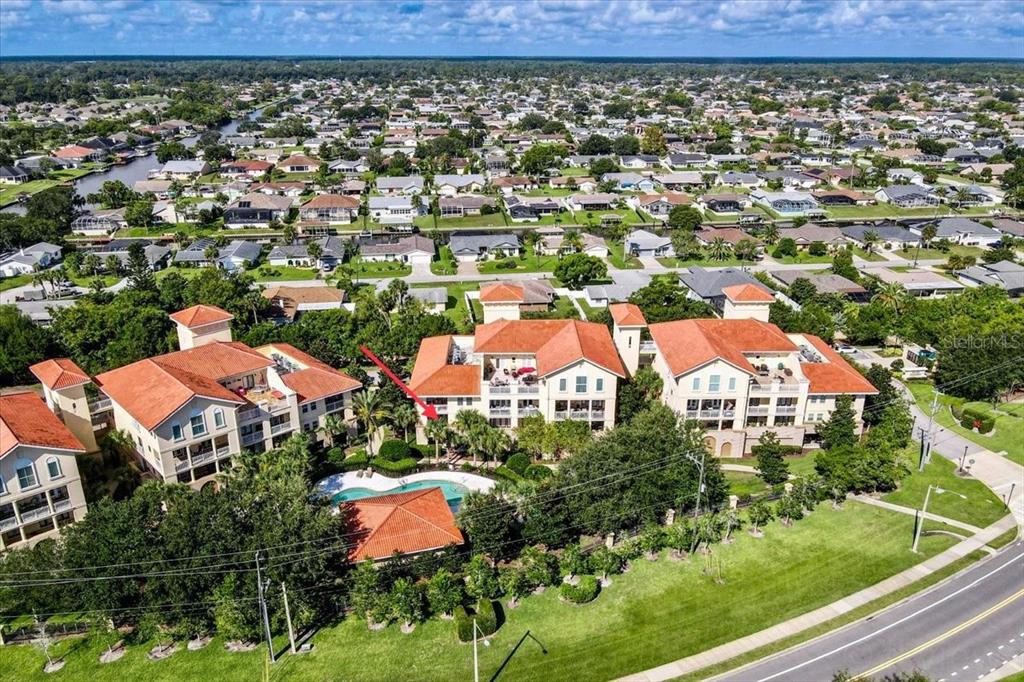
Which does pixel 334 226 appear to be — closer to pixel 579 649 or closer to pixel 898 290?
pixel 898 290

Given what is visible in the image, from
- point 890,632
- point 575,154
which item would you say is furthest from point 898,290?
point 575,154

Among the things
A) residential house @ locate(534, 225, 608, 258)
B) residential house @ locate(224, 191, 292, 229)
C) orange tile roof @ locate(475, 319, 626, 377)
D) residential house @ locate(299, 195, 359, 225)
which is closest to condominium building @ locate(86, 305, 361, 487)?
orange tile roof @ locate(475, 319, 626, 377)

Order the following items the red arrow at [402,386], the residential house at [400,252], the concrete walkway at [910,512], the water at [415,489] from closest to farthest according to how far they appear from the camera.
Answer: the concrete walkway at [910,512] < the water at [415,489] < the red arrow at [402,386] < the residential house at [400,252]

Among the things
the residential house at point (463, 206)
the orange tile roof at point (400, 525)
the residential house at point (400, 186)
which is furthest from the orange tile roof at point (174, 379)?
the residential house at point (400, 186)

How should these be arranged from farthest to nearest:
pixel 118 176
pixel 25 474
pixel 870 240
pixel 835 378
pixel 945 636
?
pixel 118 176 → pixel 870 240 → pixel 835 378 → pixel 25 474 → pixel 945 636

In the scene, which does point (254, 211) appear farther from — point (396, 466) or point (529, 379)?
point (396, 466)

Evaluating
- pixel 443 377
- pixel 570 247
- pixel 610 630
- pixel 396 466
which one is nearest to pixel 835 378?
pixel 610 630

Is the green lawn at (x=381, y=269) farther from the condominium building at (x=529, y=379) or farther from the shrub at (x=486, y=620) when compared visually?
the shrub at (x=486, y=620)
